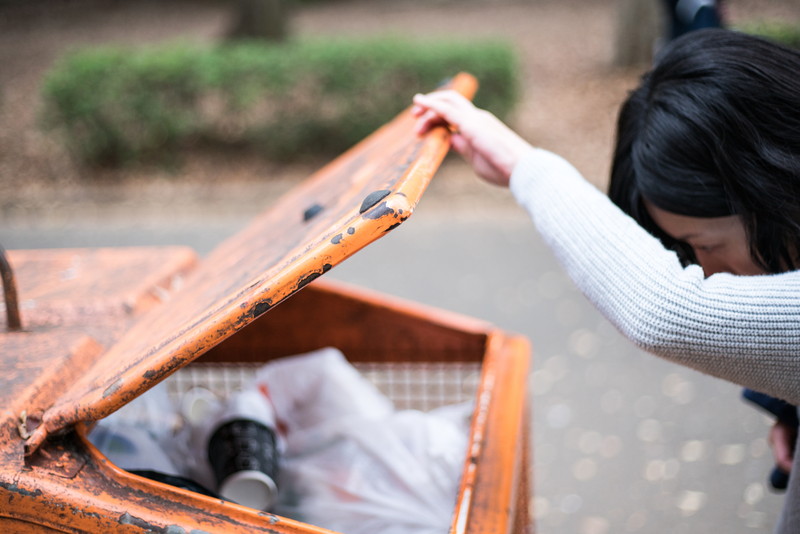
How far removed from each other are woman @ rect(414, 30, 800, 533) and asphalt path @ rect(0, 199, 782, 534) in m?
1.22

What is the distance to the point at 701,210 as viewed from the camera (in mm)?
1203

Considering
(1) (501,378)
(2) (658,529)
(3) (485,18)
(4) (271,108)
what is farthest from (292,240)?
(3) (485,18)

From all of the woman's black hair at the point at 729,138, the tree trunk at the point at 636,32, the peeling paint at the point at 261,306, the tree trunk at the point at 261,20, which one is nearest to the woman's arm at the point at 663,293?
the woman's black hair at the point at 729,138

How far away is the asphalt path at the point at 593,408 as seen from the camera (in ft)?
8.59

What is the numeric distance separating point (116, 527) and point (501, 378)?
2.85 feet

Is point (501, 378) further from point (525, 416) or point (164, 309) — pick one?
point (164, 309)

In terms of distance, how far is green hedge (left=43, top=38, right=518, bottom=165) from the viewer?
6.22 m

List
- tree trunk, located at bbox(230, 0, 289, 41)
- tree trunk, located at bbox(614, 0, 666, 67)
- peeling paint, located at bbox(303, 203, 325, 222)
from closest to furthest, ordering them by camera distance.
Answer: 1. peeling paint, located at bbox(303, 203, 325, 222)
2. tree trunk, located at bbox(614, 0, 666, 67)
3. tree trunk, located at bbox(230, 0, 289, 41)

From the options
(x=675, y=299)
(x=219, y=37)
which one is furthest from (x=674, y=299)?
(x=219, y=37)

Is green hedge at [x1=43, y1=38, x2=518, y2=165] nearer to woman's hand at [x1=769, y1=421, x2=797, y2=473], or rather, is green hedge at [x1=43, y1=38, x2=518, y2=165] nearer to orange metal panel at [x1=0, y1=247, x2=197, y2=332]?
orange metal panel at [x1=0, y1=247, x2=197, y2=332]

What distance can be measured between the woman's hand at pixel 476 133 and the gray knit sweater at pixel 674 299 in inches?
5.3

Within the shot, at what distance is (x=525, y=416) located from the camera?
159 centimetres

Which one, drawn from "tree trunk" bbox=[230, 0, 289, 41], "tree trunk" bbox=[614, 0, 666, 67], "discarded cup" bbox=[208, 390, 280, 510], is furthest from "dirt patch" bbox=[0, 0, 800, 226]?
"discarded cup" bbox=[208, 390, 280, 510]

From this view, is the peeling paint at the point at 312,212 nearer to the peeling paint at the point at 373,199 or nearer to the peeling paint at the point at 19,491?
the peeling paint at the point at 373,199
